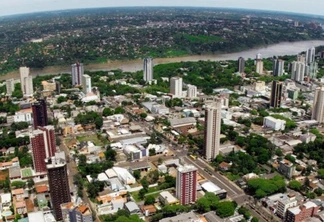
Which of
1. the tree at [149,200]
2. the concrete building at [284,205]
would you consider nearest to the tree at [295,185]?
the concrete building at [284,205]

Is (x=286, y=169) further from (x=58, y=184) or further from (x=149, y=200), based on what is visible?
(x=58, y=184)

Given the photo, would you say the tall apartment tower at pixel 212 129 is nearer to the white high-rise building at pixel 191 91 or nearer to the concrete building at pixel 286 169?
the concrete building at pixel 286 169

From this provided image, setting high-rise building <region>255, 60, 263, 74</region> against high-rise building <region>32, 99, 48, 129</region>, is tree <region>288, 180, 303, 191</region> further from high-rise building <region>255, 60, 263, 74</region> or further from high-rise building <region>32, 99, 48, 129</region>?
high-rise building <region>255, 60, 263, 74</region>

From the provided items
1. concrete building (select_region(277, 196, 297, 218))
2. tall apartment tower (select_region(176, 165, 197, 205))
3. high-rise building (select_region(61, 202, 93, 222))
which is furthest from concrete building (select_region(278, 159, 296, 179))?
high-rise building (select_region(61, 202, 93, 222))

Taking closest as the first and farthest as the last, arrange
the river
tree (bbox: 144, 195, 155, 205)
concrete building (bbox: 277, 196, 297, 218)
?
concrete building (bbox: 277, 196, 297, 218) < tree (bbox: 144, 195, 155, 205) < the river

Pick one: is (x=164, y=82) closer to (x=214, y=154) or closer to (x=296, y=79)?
(x=296, y=79)

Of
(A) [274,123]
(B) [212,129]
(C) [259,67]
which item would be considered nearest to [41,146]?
(B) [212,129]
